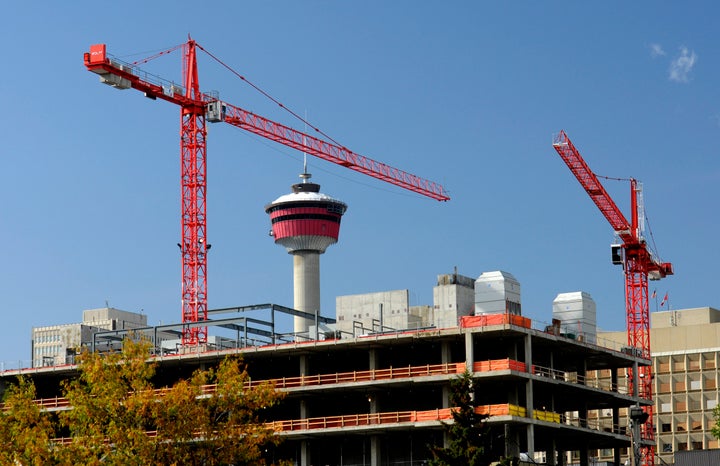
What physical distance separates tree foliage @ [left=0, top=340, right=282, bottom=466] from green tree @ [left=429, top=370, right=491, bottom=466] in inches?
571

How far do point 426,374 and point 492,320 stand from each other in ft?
26.1

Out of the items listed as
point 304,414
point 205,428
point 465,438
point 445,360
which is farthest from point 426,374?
point 205,428

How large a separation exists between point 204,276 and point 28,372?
133ft

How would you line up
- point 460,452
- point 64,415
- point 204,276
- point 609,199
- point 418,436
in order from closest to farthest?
1. point 64,415
2. point 460,452
3. point 418,436
4. point 204,276
5. point 609,199

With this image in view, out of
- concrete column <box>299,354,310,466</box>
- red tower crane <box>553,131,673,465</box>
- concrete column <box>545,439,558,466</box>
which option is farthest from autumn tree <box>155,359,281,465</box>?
red tower crane <box>553,131,673,465</box>

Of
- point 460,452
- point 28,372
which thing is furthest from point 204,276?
point 460,452

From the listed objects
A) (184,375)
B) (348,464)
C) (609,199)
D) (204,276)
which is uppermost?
(609,199)

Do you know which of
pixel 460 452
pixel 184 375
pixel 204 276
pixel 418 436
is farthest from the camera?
pixel 204 276

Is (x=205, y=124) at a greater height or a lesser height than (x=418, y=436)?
greater

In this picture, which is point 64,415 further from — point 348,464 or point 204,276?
point 204,276

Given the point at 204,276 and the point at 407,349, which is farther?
the point at 204,276

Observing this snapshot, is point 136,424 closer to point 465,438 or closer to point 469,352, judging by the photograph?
point 465,438

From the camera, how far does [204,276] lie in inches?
6993

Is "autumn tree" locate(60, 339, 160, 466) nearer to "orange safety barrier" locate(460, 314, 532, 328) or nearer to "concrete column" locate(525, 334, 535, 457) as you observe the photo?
"orange safety barrier" locate(460, 314, 532, 328)
